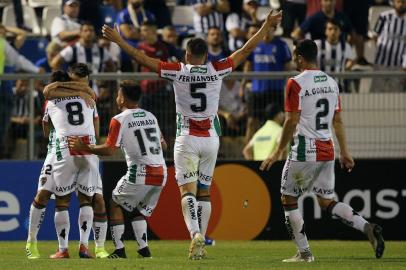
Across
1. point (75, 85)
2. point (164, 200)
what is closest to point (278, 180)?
point (164, 200)

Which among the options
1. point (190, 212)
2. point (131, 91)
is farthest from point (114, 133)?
point (190, 212)

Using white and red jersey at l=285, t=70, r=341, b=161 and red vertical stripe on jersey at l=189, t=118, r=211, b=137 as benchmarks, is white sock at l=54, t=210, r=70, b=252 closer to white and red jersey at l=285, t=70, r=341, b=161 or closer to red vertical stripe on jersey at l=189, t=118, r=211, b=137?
red vertical stripe on jersey at l=189, t=118, r=211, b=137

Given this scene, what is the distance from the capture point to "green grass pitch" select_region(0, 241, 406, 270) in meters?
13.0

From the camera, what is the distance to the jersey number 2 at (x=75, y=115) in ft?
49.6

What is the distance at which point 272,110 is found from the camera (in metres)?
19.3

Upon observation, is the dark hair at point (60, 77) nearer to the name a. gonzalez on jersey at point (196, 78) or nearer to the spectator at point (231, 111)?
the name a. gonzalez on jersey at point (196, 78)

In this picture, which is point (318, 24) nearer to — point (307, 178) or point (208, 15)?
point (208, 15)

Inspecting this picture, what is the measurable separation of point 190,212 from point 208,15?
9.39m

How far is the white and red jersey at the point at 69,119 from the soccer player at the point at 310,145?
2512 millimetres

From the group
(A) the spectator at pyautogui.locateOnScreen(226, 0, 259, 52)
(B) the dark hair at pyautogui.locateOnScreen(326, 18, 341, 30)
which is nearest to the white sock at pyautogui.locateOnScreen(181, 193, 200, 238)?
(B) the dark hair at pyautogui.locateOnScreen(326, 18, 341, 30)

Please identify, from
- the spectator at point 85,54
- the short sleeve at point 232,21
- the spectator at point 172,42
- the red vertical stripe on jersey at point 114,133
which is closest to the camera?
the red vertical stripe on jersey at point 114,133

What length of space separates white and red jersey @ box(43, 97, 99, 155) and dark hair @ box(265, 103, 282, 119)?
4.70 m

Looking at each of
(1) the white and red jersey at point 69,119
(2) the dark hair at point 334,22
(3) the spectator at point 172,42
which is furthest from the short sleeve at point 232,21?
(1) the white and red jersey at point 69,119

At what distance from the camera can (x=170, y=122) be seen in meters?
19.2
